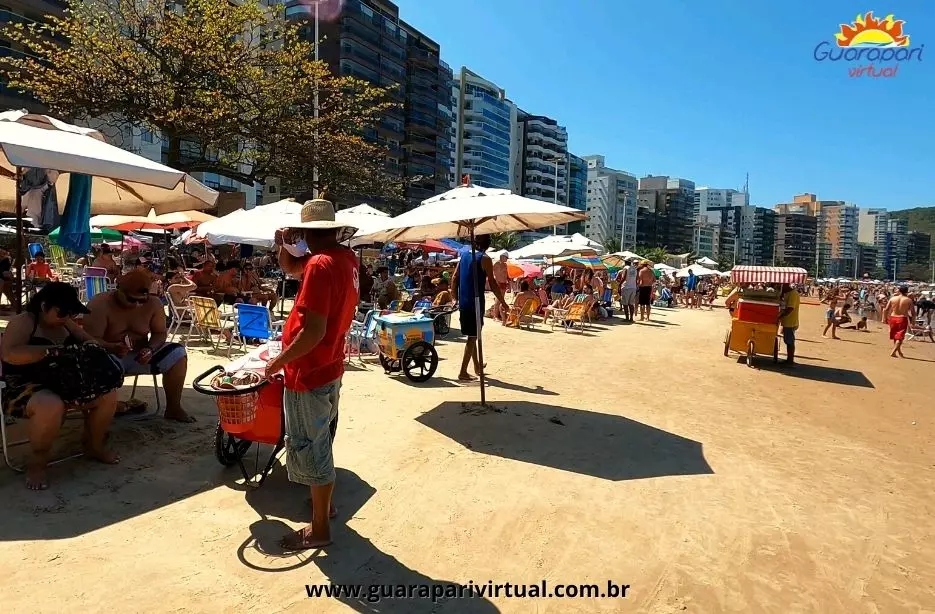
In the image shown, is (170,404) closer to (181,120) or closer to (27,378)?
(27,378)

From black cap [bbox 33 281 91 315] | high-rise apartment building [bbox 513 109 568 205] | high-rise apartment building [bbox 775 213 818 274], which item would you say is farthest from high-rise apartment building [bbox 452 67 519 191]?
high-rise apartment building [bbox 775 213 818 274]

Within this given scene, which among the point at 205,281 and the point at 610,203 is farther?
the point at 610,203

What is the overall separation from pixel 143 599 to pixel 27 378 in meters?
1.93

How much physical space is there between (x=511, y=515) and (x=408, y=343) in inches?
145

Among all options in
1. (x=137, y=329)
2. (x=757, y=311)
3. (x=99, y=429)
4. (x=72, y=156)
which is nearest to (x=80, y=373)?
(x=99, y=429)

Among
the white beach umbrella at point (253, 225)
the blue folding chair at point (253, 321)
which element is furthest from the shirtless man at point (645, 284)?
the blue folding chair at point (253, 321)

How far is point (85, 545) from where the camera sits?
2.80 m

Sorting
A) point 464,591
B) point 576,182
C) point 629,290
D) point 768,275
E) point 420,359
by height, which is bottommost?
point 464,591

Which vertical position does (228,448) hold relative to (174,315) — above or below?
below

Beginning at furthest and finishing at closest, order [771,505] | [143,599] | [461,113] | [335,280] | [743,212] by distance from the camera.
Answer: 1. [743,212]
2. [461,113]
3. [771,505]
4. [335,280]
5. [143,599]

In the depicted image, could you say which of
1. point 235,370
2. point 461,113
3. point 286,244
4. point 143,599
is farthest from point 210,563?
point 461,113

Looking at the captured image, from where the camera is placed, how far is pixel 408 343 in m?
6.86

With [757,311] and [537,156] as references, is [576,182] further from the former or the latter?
[757,311]

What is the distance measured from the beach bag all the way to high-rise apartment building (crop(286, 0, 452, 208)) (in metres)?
59.4
